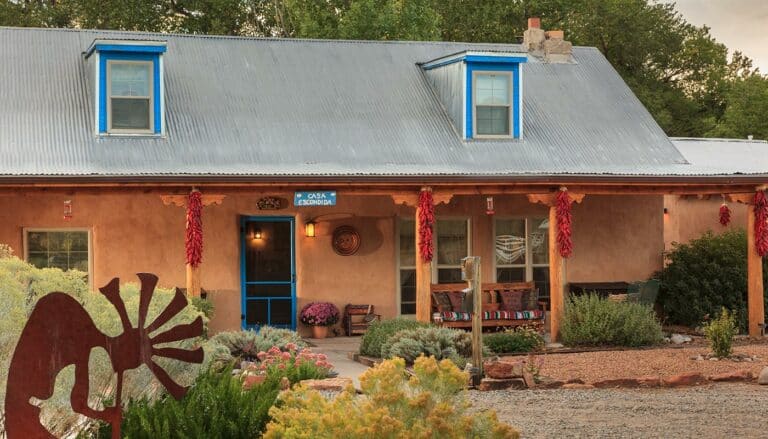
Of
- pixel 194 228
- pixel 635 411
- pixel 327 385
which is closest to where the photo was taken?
pixel 635 411

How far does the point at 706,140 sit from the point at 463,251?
813 cm

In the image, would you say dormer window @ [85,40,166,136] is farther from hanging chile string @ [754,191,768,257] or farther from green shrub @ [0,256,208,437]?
hanging chile string @ [754,191,768,257]

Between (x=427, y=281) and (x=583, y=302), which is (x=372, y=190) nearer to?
(x=427, y=281)

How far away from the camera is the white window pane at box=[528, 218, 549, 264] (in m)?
20.8

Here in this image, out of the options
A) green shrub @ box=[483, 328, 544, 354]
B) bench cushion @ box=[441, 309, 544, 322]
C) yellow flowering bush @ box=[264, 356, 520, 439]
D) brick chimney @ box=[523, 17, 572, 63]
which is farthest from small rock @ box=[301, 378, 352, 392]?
brick chimney @ box=[523, 17, 572, 63]

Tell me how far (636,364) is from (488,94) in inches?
256

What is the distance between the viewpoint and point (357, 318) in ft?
64.2

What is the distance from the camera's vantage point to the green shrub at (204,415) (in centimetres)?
812

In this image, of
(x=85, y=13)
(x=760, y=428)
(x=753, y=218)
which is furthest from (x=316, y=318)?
(x=85, y=13)

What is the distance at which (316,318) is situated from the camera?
19.1 meters

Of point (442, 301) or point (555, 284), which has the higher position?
point (555, 284)

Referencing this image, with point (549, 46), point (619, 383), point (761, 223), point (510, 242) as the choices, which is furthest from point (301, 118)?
point (619, 383)

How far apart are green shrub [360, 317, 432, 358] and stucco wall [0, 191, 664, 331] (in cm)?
284

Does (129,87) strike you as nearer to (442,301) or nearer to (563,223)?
(442,301)
